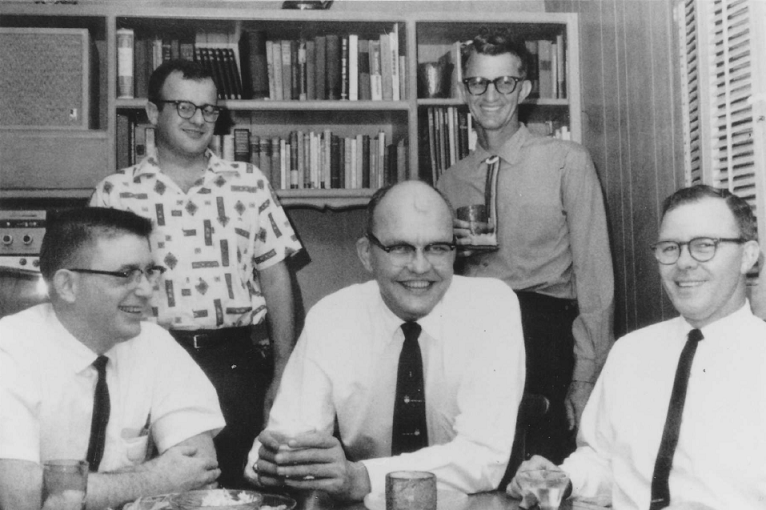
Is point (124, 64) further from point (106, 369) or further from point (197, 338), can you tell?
point (106, 369)

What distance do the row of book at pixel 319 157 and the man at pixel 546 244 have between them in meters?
0.75

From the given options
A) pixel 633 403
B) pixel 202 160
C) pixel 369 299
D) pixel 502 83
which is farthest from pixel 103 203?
pixel 633 403

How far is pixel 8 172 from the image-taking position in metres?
3.16

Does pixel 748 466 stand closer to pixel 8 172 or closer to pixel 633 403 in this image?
pixel 633 403

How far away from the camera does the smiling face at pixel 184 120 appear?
8.64ft

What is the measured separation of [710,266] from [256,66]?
2201mm

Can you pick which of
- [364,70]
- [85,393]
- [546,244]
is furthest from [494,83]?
[85,393]

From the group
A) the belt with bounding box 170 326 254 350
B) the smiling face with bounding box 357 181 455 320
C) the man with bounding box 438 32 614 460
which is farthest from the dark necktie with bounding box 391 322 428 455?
the belt with bounding box 170 326 254 350

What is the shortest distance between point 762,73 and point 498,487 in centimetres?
116

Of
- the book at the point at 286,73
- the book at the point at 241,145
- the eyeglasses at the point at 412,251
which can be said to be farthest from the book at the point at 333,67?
the eyeglasses at the point at 412,251

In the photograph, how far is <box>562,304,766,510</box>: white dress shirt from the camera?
1.50m

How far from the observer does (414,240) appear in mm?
1871

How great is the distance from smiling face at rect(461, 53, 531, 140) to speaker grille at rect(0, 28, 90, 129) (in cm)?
154

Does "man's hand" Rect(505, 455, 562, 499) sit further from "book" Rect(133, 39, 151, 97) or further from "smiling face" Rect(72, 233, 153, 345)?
"book" Rect(133, 39, 151, 97)
